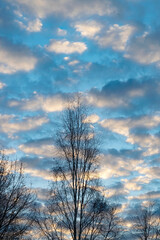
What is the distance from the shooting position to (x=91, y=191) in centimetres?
2059

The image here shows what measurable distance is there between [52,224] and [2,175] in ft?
18.9

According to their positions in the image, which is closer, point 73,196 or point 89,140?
point 73,196

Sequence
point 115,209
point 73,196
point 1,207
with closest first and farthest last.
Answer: point 1,207 < point 73,196 < point 115,209

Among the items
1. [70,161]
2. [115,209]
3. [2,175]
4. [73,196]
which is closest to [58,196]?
[73,196]

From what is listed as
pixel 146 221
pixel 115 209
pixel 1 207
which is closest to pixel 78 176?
pixel 1 207

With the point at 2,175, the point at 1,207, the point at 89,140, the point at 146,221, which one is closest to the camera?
the point at 1,207

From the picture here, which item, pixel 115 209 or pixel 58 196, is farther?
pixel 115 209

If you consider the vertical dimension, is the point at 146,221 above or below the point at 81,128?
below

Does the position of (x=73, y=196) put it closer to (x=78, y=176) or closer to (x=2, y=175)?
(x=78, y=176)

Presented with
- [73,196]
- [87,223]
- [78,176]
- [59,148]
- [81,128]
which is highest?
[81,128]

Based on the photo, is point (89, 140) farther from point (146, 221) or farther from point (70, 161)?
point (146, 221)

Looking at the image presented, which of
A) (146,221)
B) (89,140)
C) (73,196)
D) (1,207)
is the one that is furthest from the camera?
(146,221)

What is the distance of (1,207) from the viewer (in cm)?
1725

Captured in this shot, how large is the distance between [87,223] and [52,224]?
8.96 feet
